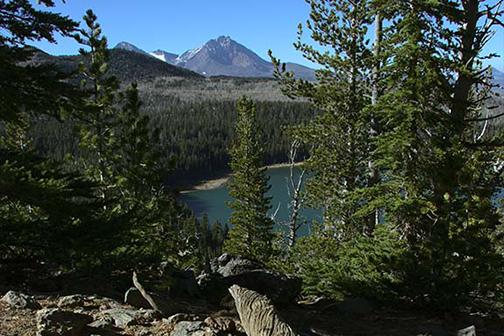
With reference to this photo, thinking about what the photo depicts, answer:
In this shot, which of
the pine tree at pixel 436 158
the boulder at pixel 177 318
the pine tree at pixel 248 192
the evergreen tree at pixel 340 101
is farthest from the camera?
the pine tree at pixel 248 192

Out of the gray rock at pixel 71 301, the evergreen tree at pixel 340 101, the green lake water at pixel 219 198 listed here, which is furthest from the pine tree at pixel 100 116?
the green lake water at pixel 219 198

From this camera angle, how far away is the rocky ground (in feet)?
17.9

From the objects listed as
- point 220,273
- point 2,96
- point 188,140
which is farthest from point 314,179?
point 188,140

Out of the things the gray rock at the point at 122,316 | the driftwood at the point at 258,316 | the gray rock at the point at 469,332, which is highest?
the driftwood at the point at 258,316

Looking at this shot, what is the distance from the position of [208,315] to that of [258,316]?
175cm

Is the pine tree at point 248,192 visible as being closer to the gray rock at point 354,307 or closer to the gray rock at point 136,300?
the gray rock at point 354,307

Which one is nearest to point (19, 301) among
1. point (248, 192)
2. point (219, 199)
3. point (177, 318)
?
point (177, 318)

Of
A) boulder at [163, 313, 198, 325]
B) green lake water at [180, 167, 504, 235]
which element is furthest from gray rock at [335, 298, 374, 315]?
green lake water at [180, 167, 504, 235]

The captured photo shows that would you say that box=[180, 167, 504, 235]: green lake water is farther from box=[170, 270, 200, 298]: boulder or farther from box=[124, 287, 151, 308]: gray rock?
box=[124, 287, 151, 308]: gray rock

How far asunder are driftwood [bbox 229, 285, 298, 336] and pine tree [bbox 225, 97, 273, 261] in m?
25.4

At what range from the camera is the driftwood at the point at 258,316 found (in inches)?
186

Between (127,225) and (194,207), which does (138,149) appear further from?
(194,207)

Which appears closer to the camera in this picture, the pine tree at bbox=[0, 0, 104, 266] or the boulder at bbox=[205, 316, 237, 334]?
the boulder at bbox=[205, 316, 237, 334]

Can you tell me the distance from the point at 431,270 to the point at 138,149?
44.4 feet
